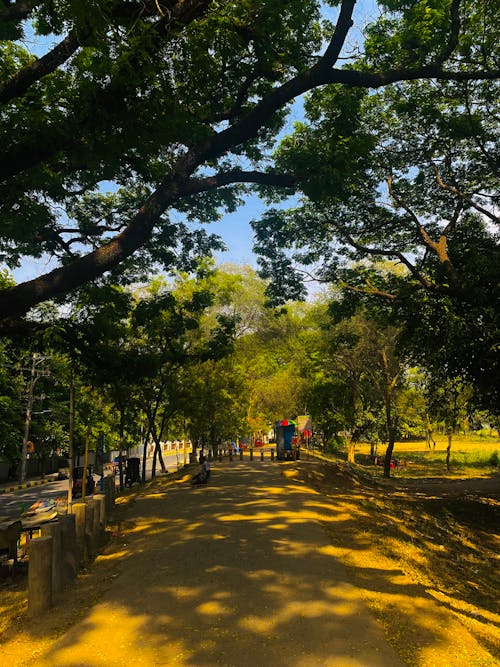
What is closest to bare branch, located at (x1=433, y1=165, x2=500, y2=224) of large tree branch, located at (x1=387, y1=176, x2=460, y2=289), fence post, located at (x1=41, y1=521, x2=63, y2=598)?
large tree branch, located at (x1=387, y1=176, x2=460, y2=289)

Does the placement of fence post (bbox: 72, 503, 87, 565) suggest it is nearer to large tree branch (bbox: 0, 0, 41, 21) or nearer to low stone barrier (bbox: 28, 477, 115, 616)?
low stone barrier (bbox: 28, 477, 115, 616)

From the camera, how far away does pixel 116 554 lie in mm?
7754

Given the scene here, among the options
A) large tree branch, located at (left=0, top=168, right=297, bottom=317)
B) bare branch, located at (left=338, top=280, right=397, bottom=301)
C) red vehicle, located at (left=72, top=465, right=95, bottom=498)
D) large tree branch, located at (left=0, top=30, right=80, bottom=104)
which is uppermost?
large tree branch, located at (left=0, top=30, right=80, bottom=104)

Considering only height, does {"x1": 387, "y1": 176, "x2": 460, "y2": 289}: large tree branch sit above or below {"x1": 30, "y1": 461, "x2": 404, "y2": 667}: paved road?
above

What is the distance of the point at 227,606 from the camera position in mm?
5160

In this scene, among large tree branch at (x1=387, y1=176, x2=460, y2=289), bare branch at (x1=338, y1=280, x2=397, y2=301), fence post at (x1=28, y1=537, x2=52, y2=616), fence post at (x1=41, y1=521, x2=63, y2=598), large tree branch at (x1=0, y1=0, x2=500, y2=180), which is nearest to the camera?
fence post at (x1=28, y1=537, x2=52, y2=616)

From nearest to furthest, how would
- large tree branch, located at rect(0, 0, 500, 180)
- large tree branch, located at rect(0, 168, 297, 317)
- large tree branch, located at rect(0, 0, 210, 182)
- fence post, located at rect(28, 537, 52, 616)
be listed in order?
fence post, located at rect(28, 537, 52, 616), large tree branch, located at rect(0, 0, 210, 182), large tree branch, located at rect(0, 168, 297, 317), large tree branch, located at rect(0, 0, 500, 180)

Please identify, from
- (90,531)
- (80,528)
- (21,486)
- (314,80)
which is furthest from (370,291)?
(21,486)

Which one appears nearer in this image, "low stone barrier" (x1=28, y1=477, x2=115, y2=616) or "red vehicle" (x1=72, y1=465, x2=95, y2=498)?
"low stone barrier" (x1=28, y1=477, x2=115, y2=616)

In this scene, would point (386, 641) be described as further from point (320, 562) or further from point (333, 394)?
point (333, 394)

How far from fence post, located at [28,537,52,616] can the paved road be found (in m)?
0.64

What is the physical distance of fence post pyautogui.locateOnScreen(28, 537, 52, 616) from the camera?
536 cm

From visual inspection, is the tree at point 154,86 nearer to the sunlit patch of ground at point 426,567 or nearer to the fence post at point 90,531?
the fence post at point 90,531

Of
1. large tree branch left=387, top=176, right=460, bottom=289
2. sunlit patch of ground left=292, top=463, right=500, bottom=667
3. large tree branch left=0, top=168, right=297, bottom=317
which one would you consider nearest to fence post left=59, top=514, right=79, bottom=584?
large tree branch left=0, top=168, right=297, bottom=317
